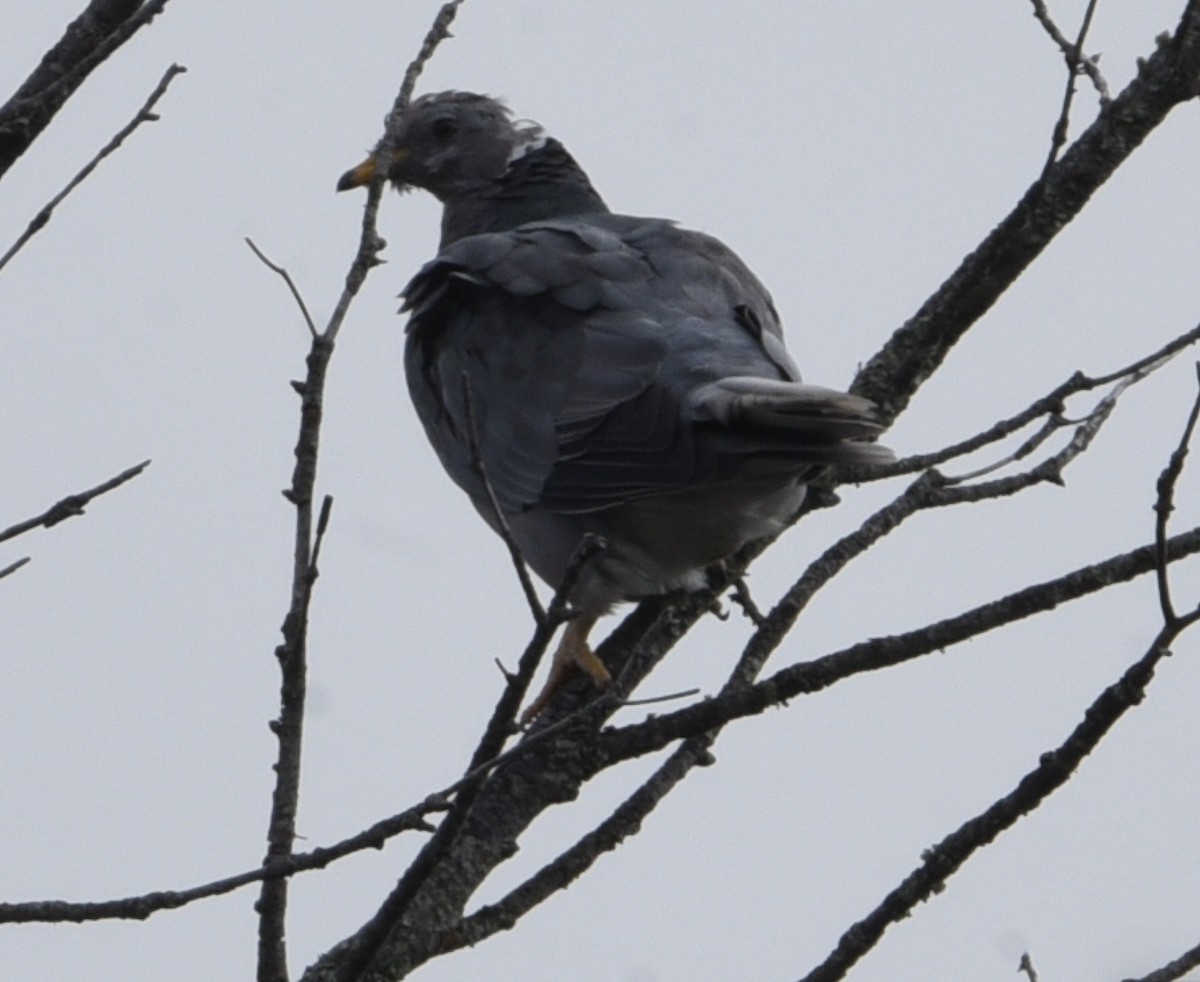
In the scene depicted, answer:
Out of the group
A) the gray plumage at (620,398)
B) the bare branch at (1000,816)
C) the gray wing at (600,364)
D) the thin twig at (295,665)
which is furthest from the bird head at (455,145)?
the bare branch at (1000,816)

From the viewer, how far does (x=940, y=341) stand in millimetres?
4520

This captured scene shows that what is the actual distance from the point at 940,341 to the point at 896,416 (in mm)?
219

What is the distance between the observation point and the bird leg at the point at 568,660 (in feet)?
15.4

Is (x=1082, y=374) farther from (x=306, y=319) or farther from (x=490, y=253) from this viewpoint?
(x=490, y=253)

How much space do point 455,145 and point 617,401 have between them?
2452 millimetres

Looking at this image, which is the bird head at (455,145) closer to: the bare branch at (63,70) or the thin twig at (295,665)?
the bare branch at (63,70)

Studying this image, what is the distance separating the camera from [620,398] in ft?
14.6

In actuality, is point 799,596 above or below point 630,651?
below

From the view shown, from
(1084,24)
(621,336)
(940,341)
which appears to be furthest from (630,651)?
(1084,24)

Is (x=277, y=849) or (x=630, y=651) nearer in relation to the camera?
(x=277, y=849)

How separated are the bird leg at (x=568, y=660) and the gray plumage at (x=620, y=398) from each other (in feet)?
0.26

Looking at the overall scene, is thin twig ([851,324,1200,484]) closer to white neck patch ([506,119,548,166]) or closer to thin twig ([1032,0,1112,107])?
thin twig ([1032,0,1112,107])

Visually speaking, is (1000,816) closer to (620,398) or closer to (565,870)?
(565,870)

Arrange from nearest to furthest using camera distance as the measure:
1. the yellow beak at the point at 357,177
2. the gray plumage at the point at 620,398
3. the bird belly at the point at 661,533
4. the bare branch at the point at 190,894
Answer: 1. the bare branch at the point at 190,894
2. the gray plumage at the point at 620,398
3. the bird belly at the point at 661,533
4. the yellow beak at the point at 357,177
